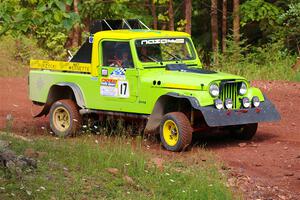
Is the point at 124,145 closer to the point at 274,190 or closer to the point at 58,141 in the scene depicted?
the point at 58,141

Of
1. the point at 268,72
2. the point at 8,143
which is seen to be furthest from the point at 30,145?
the point at 268,72

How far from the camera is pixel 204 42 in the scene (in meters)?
24.8

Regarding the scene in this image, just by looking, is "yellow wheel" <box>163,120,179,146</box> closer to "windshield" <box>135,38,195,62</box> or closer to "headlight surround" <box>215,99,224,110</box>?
"headlight surround" <box>215,99,224,110</box>

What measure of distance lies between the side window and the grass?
2153 mm

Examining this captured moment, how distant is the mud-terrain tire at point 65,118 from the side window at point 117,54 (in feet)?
3.27

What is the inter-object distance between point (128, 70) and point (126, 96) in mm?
413

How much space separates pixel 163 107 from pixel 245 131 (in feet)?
4.72

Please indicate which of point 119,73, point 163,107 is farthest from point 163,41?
point 163,107

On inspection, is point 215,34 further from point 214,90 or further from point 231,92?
point 214,90

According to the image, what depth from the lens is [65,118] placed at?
40.9 feet

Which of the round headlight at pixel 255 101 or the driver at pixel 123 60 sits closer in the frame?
the round headlight at pixel 255 101

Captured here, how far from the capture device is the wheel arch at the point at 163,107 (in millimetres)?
11045

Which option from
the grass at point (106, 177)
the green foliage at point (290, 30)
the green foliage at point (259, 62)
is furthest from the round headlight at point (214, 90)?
the green foliage at point (290, 30)

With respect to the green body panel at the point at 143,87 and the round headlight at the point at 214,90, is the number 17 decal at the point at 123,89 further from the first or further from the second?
the round headlight at the point at 214,90
